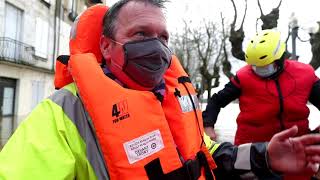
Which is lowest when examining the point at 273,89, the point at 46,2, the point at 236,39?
the point at 273,89

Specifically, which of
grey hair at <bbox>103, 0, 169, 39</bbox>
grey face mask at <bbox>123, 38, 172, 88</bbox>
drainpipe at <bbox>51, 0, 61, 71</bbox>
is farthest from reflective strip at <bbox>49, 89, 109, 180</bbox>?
drainpipe at <bbox>51, 0, 61, 71</bbox>

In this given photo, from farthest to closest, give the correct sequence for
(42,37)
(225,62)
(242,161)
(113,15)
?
(42,37), (225,62), (242,161), (113,15)

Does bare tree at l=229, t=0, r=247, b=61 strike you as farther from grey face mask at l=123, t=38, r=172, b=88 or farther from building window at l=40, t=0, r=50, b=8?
building window at l=40, t=0, r=50, b=8

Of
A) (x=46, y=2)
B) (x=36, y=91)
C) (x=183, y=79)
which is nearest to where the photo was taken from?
(x=183, y=79)

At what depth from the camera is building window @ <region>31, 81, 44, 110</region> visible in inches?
1006

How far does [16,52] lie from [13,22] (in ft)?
5.24

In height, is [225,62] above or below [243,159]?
above

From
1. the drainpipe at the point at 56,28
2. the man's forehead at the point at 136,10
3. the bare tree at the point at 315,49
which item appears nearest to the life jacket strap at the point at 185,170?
the man's forehead at the point at 136,10

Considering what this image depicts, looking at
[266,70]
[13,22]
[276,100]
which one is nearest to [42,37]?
[13,22]

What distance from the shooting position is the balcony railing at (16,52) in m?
22.2

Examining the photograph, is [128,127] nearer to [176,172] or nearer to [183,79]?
[176,172]

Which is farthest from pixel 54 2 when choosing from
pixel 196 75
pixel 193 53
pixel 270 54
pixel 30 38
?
pixel 270 54

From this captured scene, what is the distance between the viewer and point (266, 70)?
3.31 m

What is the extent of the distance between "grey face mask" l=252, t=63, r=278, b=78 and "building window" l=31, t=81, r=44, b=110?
23.5m
